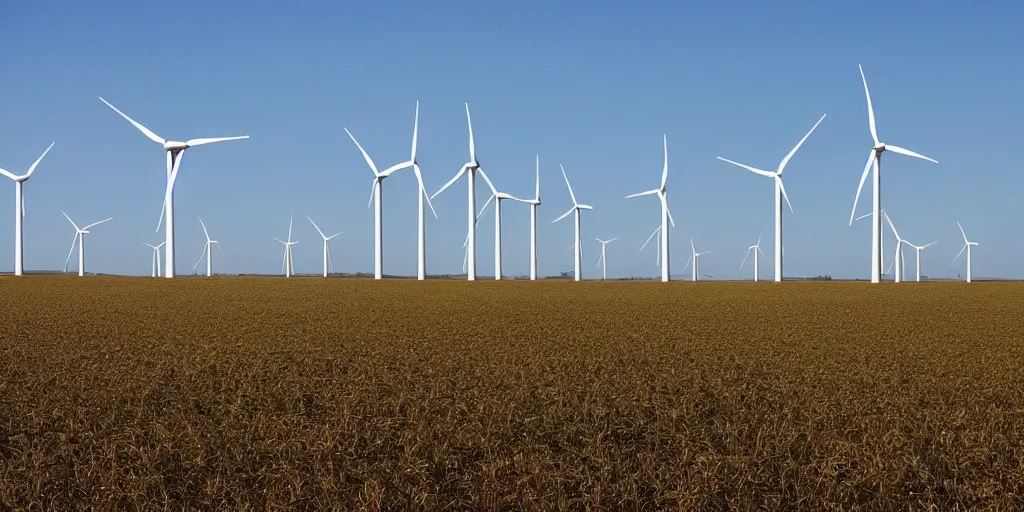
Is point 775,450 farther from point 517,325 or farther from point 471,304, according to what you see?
point 471,304

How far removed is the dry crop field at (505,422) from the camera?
7.50 meters

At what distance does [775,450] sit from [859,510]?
171 cm

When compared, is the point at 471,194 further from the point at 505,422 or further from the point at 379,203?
the point at 505,422

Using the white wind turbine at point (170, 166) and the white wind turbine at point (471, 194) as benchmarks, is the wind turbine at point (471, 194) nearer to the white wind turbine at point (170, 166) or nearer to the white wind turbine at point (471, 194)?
the white wind turbine at point (471, 194)

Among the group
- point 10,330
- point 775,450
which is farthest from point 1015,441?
point 10,330

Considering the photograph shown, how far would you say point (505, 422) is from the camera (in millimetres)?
9984

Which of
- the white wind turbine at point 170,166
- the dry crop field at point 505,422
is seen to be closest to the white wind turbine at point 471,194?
the white wind turbine at point 170,166

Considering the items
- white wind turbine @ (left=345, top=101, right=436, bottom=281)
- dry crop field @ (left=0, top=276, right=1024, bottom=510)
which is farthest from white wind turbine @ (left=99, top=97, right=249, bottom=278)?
dry crop field @ (left=0, top=276, right=1024, bottom=510)

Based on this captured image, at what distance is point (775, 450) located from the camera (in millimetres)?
8844

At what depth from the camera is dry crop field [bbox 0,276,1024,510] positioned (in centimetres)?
750

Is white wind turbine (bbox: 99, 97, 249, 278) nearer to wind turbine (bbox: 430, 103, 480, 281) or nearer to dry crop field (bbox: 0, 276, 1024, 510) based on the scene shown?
wind turbine (bbox: 430, 103, 480, 281)

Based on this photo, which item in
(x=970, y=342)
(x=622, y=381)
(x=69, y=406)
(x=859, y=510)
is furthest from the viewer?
(x=970, y=342)

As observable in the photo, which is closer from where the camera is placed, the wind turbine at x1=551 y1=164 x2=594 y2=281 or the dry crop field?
the dry crop field

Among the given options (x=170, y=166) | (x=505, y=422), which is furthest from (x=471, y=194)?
(x=505, y=422)
